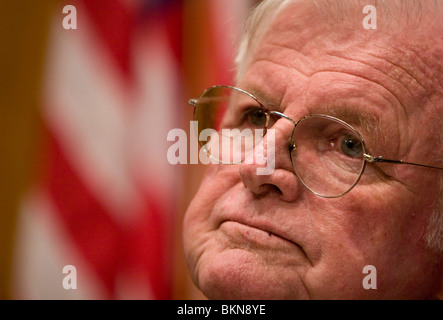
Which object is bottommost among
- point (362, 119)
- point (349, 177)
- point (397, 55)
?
point (349, 177)

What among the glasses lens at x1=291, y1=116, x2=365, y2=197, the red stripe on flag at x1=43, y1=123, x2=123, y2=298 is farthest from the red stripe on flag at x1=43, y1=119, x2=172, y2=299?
the glasses lens at x1=291, y1=116, x2=365, y2=197

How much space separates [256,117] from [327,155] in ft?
0.71

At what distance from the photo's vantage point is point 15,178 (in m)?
1.69

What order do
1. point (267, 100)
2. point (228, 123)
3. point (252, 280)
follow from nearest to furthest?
point (252, 280), point (267, 100), point (228, 123)

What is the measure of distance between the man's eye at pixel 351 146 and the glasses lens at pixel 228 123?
0.20m

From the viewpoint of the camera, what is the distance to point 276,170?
3.32 feet

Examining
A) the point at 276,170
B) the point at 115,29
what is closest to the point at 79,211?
the point at 115,29

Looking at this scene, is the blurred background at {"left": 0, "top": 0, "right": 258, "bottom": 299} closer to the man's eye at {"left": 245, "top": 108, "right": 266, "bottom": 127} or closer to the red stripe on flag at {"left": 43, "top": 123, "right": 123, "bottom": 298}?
the red stripe on flag at {"left": 43, "top": 123, "right": 123, "bottom": 298}

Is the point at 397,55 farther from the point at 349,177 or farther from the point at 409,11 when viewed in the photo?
the point at 349,177

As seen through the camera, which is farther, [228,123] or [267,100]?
[228,123]
